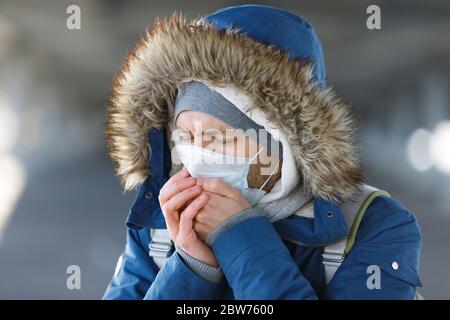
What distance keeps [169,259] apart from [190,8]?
12.7ft

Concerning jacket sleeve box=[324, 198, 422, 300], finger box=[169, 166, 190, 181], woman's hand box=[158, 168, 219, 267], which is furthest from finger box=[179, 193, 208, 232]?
jacket sleeve box=[324, 198, 422, 300]

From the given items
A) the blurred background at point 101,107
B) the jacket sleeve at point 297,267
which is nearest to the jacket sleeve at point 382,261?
the jacket sleeve at point 297,267

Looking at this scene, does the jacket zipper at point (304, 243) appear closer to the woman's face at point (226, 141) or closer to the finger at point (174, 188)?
the woman's face at point (226, 141)

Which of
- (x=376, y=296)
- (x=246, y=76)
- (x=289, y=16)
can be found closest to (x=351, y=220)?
(x=376, y=296)

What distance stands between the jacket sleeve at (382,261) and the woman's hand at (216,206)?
0.26m

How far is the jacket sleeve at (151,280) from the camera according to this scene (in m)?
1.32

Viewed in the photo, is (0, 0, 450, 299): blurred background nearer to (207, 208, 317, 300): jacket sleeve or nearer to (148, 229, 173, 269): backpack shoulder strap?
(148, 229, 173, 269): backpack shoulder strap

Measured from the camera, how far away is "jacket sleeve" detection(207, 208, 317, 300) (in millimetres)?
1226

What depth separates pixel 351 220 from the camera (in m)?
1.34

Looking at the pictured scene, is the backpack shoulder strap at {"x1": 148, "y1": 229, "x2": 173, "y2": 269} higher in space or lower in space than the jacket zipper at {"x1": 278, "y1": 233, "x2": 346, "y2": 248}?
lower

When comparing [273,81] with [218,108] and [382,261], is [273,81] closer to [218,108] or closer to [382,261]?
[218,108]
